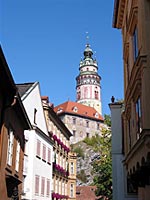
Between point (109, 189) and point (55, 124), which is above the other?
point (55, 124)

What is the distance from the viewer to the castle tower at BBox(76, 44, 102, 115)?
12175 centimetres

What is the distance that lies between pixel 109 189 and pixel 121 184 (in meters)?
16.7

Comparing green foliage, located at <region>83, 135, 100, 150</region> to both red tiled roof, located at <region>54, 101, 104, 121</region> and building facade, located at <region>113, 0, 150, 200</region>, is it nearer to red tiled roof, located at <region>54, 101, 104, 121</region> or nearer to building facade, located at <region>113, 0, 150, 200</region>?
red tiled roof, located at <region>54, 101, 104, 121</region>

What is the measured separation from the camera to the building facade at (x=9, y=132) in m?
11.7

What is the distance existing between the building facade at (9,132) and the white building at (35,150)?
9.47m

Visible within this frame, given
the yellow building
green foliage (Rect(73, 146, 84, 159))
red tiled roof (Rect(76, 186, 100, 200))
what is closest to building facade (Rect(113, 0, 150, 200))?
the yellow building

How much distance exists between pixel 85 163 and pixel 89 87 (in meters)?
37.3

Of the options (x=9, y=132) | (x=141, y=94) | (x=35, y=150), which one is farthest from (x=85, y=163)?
(x=141, y=94)

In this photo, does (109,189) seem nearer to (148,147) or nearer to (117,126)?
(117,126)

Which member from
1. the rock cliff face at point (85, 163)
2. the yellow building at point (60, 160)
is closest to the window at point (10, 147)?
the yellow building at point (60, 160)

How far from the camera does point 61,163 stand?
41312 mm

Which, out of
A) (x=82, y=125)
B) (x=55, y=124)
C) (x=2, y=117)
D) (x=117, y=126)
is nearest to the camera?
(x=2, y=117)

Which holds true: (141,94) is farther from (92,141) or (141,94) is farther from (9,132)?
(92,141)

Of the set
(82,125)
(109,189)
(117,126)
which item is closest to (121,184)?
(117,126)
